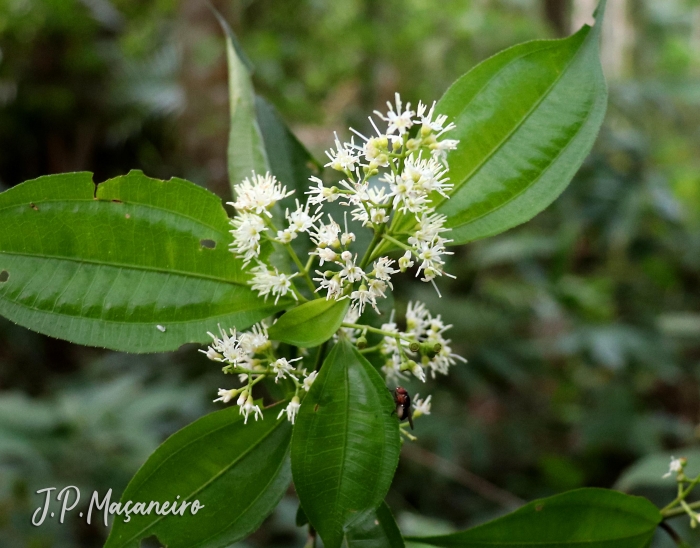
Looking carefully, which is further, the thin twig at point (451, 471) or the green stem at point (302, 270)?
the thin twig at point (451, 471)

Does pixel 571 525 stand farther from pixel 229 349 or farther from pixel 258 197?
pixel 258 197

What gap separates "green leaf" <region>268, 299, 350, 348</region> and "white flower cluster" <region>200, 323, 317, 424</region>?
6cm

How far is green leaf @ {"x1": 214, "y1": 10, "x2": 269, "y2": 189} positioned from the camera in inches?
43.1

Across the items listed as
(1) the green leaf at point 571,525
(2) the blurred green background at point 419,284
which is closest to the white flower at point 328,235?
(1) the green leaf at point 571,525

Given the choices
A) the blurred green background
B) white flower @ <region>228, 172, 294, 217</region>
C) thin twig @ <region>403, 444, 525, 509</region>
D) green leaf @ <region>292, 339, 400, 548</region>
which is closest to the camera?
green leaf @ <region>292, 339, 400, 548</region>

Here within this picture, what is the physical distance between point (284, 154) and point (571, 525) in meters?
0.86

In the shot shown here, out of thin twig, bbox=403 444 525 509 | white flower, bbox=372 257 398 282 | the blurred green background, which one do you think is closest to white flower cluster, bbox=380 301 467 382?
white flower, bbox=372 257 398 282

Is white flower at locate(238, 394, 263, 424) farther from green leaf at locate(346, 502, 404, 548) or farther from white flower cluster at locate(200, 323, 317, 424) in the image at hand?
green leaf at locate(346, 502, 404, 548)

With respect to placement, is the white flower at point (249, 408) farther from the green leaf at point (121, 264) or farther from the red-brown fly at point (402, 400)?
the red-brown fly at point (402, 400)

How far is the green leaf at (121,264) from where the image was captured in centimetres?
87

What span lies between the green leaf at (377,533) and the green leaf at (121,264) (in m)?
0.36

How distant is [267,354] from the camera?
95cm

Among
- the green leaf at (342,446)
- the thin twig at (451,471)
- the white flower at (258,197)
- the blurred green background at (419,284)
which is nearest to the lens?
the green leaf at (342,446)

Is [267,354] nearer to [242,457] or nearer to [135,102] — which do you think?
[242,457]
